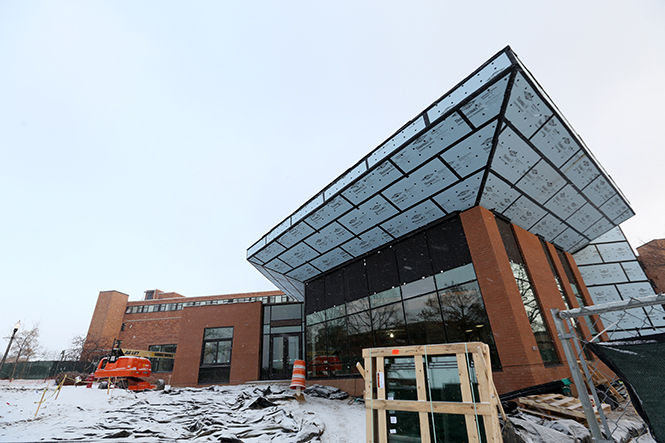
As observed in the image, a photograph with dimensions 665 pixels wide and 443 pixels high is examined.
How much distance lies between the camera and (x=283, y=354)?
20531 millimetres

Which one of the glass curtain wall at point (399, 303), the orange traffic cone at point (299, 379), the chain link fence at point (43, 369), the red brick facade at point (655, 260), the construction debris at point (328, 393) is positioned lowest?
the construction debris at point (328, 393)

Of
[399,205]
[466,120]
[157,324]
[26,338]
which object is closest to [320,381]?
[399,205]

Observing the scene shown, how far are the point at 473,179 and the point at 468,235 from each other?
2063 millimetres

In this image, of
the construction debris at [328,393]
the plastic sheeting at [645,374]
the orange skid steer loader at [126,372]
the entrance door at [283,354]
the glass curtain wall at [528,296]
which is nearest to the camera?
the plastic sheeting at [645,374]

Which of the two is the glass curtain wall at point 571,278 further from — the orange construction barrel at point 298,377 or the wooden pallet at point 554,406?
the orange construction barrel at point 298,377

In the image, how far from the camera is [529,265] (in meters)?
10.9

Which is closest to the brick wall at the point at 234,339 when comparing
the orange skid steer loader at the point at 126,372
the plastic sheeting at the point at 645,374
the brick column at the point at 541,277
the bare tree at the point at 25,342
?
the orange skid steer loader at the point at 126,372

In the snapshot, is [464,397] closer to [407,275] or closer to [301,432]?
[301,432]

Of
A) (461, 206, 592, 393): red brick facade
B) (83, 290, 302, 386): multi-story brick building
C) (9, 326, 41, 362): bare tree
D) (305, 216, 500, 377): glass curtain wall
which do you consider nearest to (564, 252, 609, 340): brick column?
(461, 206, 592, 393): red brick facade

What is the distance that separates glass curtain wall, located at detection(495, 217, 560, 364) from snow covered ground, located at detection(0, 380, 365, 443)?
6135 millimetres

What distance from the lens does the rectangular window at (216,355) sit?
19781 millimetres

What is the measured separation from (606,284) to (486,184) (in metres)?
13.1

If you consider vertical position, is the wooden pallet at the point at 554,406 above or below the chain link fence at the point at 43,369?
below

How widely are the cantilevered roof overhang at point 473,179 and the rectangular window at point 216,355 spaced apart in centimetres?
978
